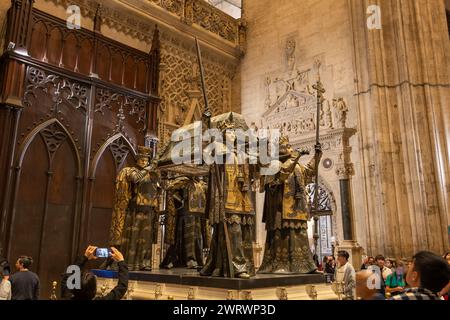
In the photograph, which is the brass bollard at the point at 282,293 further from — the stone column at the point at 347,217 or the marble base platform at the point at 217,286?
the stone column at the point at 347,217

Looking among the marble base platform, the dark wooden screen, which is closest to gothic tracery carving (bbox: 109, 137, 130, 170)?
the dark wooden screen

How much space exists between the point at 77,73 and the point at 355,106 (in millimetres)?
7404

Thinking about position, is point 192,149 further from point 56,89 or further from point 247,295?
point 56,89

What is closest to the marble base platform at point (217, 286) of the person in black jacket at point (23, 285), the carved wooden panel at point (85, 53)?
the person in black jacket at point (23, 285)

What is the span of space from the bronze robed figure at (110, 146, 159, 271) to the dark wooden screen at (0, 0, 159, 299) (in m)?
2.82

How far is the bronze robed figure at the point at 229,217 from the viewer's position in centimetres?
462

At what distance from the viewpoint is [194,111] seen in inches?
507

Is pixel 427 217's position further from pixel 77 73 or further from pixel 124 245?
pixel 77 73

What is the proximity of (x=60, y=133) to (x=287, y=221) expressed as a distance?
236 inches

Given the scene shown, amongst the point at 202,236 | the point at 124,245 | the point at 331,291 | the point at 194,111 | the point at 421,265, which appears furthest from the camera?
the point at 194,111

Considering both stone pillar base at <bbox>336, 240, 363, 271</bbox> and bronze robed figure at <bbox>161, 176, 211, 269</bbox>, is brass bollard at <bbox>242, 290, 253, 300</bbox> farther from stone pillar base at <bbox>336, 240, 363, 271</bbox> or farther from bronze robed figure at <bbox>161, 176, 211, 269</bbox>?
stone pillar base at <bbox>336, 240, 363, 271</bbox>

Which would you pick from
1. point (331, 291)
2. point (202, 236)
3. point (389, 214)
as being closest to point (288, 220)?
point (331, 291)

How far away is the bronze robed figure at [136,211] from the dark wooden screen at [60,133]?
9.24ft

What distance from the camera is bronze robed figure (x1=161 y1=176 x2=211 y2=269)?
6.80m
